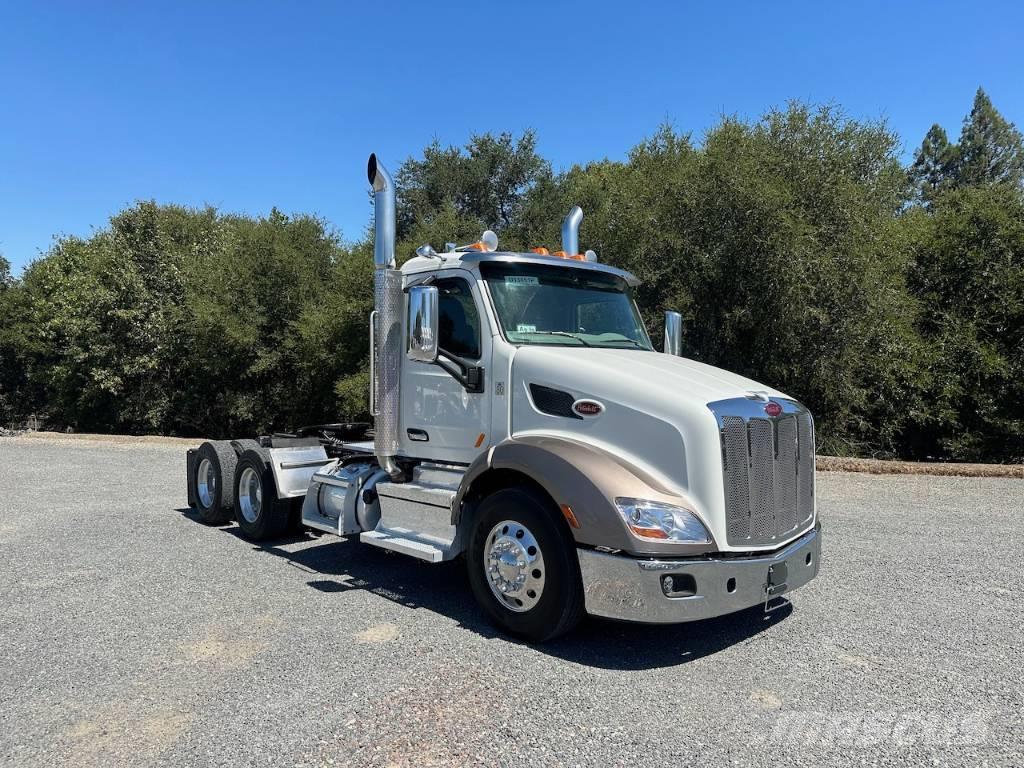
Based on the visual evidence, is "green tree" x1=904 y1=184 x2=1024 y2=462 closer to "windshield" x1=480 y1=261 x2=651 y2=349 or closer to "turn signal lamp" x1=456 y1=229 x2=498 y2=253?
"windshield" x1=480 y1=261 x2=651 y2=349

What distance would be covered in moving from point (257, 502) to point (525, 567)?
4047mm

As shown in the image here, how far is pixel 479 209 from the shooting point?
2303 cm

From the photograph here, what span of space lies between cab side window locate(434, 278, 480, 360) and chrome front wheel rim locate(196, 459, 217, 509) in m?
4.06

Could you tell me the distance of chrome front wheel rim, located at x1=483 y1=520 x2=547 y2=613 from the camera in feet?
14.7

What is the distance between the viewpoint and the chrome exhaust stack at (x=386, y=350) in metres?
5.80

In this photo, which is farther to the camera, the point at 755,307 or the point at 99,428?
the point at 99,428

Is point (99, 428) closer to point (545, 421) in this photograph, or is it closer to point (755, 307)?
point (755, 307)

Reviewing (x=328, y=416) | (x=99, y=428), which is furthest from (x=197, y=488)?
(x=99, y=428)

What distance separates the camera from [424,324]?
4.99m

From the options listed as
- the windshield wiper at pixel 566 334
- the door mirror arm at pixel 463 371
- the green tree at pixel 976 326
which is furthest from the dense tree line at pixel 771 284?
the door mirror arm at pixel 463 371

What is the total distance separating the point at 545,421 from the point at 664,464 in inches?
34.6

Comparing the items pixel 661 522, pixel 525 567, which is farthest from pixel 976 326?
pixel 525 567

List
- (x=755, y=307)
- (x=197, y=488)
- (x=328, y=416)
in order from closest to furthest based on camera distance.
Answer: (x=197, y=488), (x=755, y=307), (x=328, y=416)

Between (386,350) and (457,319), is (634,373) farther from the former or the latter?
(386,350)
